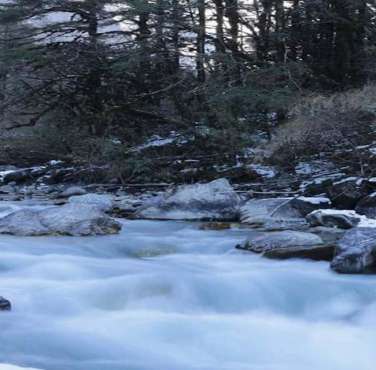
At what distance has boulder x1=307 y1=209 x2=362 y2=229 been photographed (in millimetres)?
8344

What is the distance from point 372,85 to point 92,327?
1162 centimetres

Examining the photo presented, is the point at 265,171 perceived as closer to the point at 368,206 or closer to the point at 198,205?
the point at 198,205

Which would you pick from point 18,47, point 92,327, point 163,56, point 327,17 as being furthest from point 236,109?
point 92,327

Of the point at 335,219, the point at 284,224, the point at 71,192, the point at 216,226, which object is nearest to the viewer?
the point at 335,219

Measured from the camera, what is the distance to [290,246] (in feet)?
22.6

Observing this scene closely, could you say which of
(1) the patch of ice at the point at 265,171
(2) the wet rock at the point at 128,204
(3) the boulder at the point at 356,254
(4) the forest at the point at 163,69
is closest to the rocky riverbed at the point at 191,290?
(3) the boulder at the point at 356,254

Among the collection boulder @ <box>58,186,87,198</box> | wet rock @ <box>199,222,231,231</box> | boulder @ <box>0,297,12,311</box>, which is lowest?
boulder @ <box>58,186,87,198</box>

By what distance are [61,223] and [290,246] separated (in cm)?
319

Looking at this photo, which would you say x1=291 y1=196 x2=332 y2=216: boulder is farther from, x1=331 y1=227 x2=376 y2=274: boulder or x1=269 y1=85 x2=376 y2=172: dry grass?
x1=331 y1=227 x2=376 y2=274: boulder

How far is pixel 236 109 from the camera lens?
14812 millimetres

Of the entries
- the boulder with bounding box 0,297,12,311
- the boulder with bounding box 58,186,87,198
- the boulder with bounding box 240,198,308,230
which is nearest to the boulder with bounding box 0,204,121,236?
the boulder with bounding box 240,198,308,230

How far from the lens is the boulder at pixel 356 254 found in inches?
238

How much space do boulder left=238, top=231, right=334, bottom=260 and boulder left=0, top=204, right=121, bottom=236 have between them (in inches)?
80.1

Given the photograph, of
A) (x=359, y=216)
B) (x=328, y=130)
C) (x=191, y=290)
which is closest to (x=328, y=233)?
(x=359, y=216)
